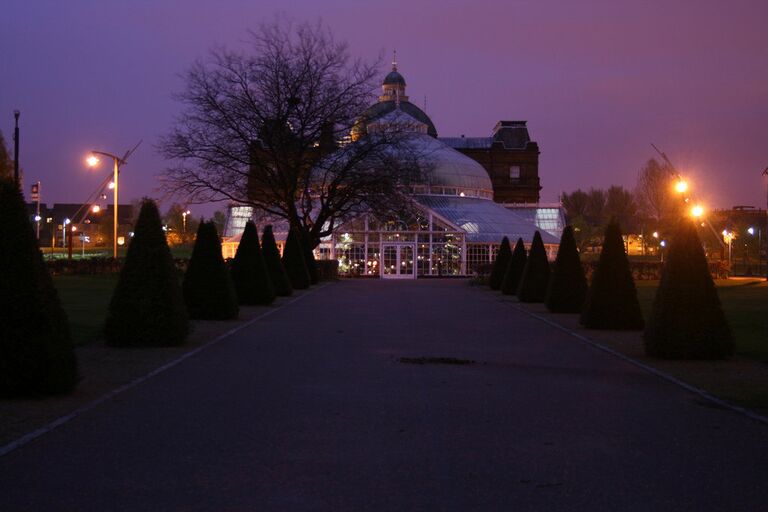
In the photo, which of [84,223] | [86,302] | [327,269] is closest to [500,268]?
[327,269]

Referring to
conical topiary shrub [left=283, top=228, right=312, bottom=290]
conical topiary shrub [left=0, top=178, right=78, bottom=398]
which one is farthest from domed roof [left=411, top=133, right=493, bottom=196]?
conical topiary shrub [left=0, top=178, right=78, bottom=398]

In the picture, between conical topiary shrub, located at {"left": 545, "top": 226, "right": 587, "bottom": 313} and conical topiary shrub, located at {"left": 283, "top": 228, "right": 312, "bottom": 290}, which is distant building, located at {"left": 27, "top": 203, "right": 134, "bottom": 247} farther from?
conical topiary shrub, located at {"left": 545, "top": 226, "right": 587, "bottom": 313}

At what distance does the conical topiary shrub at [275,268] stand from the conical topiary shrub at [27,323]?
23.8 m

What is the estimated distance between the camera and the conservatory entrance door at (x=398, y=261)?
60.7 meters

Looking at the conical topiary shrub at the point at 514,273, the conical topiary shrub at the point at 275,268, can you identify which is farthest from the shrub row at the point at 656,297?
the conical topiary shrub at the point at 275,268

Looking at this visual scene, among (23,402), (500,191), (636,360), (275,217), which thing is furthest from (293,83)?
(500,191)

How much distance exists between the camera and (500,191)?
9594 cm

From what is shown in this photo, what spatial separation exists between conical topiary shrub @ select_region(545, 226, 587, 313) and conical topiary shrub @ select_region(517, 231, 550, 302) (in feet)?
16.9

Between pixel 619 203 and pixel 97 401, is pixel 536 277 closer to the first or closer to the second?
pixel 97 401

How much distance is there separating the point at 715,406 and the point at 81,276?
46.5m

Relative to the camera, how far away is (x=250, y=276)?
2905 centimetres

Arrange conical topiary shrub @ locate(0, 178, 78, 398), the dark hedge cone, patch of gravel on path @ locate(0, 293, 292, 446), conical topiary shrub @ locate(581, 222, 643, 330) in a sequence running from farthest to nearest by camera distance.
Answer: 1. the dark hedge cone
2. conical topiary shrub @ locate(581, 222, 643, 330)
3. conical topiary shrub @ locate(0, 178, 78, 398)
4. patch of gravel on path @ locate(0, 293, 292, 446)

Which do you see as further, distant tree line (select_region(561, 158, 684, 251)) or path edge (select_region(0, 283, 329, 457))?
distant tree line (select_region(561, 158, 684, 251))

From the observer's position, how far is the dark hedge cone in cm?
2894
